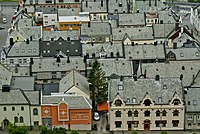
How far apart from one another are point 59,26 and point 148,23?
1091 inches

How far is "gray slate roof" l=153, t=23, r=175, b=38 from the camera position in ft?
522

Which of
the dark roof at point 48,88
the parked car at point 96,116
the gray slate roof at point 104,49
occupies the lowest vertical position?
the parked car at point 96,116

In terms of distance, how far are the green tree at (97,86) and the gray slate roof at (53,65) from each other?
10431mm

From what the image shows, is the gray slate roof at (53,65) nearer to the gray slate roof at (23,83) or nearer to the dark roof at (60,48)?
the gray slate roof at (23,83)

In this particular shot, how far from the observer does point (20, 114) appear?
114 m

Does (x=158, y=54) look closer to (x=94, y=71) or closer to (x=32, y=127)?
(x=94, y=71)

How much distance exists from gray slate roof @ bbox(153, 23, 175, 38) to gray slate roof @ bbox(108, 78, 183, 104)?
154ft

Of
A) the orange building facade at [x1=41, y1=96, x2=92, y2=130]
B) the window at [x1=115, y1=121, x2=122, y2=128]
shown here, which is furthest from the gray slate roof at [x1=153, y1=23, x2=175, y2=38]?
the orange building facade at [x1=41, y1=96, x2=92, y2=130]

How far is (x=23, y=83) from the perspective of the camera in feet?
395

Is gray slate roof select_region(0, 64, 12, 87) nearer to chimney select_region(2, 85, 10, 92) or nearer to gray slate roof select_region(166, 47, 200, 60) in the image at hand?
chimney select_region(2, 85, 10, 92)

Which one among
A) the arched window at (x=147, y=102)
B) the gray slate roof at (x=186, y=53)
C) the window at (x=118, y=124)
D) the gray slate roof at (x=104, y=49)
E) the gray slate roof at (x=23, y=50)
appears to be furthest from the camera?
the gray slate roof at (x=23, y=50)

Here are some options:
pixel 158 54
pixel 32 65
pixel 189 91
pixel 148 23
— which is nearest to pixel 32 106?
pixel 32 65

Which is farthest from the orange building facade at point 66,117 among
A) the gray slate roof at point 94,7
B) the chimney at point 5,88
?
the gray slate roof at point 94,7

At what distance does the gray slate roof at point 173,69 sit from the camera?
124 meters
